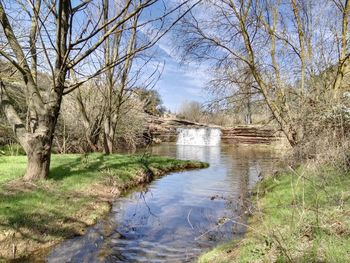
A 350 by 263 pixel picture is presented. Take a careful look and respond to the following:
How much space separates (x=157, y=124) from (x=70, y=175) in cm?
2852

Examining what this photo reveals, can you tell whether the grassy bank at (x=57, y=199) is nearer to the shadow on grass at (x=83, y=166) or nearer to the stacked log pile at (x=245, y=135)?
the shadow on grass at (x=83, y=166)

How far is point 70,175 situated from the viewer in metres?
10.2

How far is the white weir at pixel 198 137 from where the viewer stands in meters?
36.4

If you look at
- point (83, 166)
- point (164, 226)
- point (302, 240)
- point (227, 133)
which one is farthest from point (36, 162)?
point (227, 133)

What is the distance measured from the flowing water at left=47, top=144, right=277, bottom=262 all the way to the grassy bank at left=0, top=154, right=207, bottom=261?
13.9 inches

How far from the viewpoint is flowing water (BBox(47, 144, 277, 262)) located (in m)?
6.03

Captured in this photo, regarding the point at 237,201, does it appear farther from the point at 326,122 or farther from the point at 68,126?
the point at 68,126

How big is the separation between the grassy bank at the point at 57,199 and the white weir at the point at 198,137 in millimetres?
23360

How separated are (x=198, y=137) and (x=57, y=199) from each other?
1172 inches

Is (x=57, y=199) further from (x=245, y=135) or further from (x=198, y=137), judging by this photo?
(x=245, y=135)

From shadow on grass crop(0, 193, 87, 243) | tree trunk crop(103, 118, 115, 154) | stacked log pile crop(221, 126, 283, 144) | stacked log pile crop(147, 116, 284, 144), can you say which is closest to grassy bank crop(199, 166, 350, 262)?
shadow on grass crop(0, 193, 87, 243)

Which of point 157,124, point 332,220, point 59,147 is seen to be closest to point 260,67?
point 332,220

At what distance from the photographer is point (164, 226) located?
25.5 ft

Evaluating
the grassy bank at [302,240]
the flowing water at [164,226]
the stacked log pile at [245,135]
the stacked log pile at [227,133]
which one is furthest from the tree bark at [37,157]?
the stacked log pile at [245,135]
